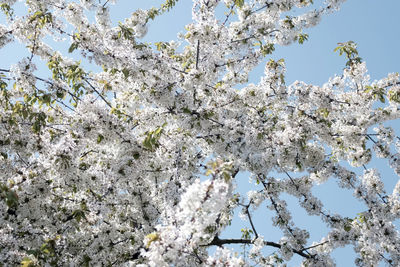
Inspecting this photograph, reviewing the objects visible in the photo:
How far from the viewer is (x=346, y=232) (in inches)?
332

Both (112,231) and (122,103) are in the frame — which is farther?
(122,103)

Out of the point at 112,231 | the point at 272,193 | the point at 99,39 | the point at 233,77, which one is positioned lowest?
the point at 112,231

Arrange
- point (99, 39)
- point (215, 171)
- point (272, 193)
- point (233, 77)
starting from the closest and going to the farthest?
point (215, 171) < point (99, 39) < point (272, 193) < point (233, 77)

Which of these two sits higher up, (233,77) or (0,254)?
(233,77)

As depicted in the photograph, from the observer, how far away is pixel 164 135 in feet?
31.1

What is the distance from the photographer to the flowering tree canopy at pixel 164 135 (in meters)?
7.09

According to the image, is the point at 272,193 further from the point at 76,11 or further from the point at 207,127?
the point at 76,11

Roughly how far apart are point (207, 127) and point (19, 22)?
457cm

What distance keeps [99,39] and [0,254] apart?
451 centimetres

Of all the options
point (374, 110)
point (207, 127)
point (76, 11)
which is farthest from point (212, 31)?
point (374, 110)

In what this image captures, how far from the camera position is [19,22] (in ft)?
26.3

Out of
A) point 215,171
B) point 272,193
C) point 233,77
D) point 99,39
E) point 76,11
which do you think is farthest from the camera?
point 233,77

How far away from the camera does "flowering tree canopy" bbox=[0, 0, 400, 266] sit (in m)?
7.09

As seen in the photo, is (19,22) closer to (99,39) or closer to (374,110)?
(99,39)
